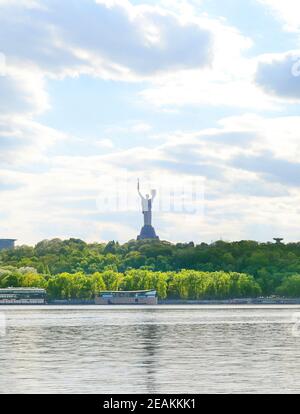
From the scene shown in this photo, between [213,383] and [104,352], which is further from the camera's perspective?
[104,352]

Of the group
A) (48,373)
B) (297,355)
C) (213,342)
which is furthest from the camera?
(213,342)

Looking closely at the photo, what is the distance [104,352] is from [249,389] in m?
20.0

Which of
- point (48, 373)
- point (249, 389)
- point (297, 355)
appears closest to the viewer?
point (249, 389)

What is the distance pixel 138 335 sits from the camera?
77.9 meters

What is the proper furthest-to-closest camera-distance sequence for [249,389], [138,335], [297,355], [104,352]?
[138,335]
[104,352]
[297,355]
[249,389]

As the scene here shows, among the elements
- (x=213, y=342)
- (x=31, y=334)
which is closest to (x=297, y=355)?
(x=213, y=342)

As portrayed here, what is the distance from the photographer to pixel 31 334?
80.1 meters
